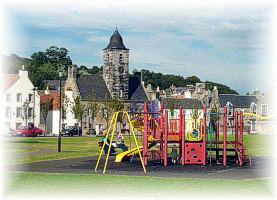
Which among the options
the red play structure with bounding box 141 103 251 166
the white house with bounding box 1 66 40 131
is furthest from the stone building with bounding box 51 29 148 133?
the red play structure with bounding box 141 103 251 166

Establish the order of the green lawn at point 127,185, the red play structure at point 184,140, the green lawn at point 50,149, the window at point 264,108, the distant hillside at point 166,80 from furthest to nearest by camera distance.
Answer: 1. the distant hillside at point 166,80
2. the window at point 264,108
3. the green lawn at point 50,149
4. the red play structure at point 184,140
5. the green lawn at point 127,185

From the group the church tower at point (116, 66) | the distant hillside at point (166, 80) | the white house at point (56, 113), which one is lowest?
the white house at point (56, 113)

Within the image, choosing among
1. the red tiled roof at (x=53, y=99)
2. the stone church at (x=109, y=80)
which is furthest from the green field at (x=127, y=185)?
the stone church at (x=109, y=80)

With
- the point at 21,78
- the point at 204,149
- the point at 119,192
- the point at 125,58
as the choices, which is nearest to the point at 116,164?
the point at 204,149

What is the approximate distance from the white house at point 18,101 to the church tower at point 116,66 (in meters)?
16.9

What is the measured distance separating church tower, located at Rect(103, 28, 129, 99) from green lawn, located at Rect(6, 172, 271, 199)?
7987cm

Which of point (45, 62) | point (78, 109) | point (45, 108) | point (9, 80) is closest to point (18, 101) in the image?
point (9, 80)

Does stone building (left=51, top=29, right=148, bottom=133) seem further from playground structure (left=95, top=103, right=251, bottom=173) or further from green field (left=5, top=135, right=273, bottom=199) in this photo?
green field (left=5, top=135, right=273, bottom=199)

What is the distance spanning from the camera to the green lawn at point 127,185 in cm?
1908

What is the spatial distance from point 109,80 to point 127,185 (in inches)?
3325

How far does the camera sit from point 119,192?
18953mm

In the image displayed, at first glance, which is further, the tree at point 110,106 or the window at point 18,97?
the tree at point 110,106

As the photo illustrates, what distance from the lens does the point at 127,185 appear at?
20.8 metres

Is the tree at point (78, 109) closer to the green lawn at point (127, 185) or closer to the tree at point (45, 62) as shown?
the tree at point (45, 62)
